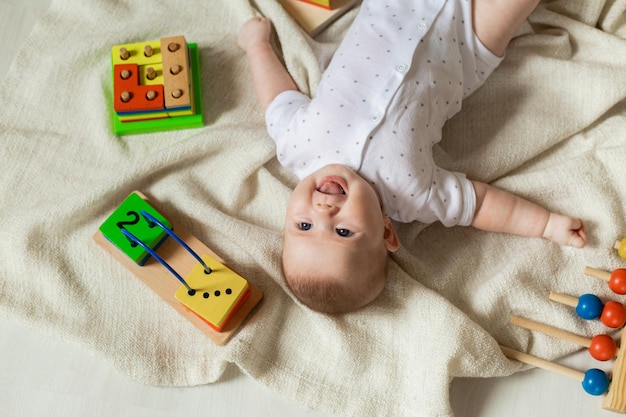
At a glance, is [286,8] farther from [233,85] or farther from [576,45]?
[576,45]

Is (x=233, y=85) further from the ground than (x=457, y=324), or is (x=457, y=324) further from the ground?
(x=233, y=85)

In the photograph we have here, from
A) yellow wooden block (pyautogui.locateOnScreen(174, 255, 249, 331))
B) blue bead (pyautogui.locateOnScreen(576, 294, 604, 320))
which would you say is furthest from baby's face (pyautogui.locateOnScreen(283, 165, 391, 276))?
blue bead (pyautogui.locateOnScreen(576, 294, 604, 320))

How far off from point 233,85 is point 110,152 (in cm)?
26

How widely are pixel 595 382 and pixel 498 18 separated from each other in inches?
24.5

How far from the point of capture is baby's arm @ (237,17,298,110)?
1.36 meters

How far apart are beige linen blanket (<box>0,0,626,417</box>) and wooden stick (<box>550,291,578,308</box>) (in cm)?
2

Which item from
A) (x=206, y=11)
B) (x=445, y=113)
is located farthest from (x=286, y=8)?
(x=445, y=113)

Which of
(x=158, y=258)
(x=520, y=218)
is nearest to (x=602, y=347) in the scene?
(x=520, y=218)

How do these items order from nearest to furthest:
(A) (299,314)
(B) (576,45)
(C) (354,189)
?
(C) (354,189) → (A) (299,314) → (B) (576,45)

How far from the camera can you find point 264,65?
137 cm

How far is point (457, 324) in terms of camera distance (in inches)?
47.5

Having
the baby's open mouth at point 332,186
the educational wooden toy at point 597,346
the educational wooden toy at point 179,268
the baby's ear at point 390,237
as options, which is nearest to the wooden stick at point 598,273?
the educational wooden toy at point 597,346

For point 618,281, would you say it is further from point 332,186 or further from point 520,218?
point 332,186

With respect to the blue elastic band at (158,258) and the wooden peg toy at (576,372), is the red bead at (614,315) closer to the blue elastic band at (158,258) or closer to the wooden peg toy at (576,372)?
the wooden peg toy at (576,372)
